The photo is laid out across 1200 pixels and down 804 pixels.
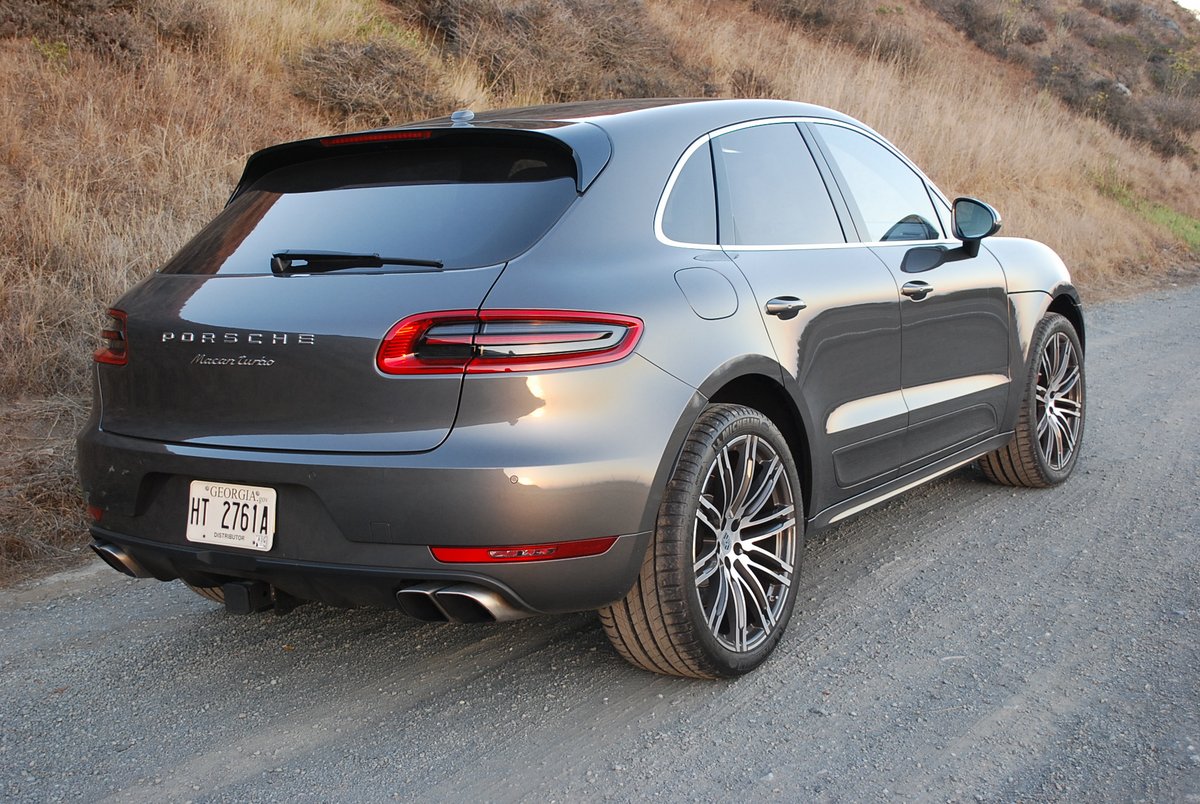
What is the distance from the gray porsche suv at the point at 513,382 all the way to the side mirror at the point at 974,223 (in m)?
0.78

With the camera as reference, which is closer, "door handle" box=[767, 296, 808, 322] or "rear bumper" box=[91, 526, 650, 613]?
"rear bumper" box=[91, 526, 650, 613]

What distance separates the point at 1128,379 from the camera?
8008mm

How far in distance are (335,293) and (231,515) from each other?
24.6 inches

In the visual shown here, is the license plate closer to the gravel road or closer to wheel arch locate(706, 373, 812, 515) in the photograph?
the gravel road

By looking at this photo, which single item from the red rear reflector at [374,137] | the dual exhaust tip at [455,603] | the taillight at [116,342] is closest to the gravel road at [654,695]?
the dual exhaust tip at [455,603]

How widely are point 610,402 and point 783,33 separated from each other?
60.3ft

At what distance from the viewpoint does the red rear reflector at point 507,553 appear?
275cm

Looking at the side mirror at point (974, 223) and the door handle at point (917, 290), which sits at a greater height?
the side mirror at point (974, 223)

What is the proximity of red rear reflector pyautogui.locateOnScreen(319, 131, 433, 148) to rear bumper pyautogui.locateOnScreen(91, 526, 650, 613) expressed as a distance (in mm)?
1203

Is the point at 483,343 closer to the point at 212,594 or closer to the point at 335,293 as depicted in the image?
the point at 335,293

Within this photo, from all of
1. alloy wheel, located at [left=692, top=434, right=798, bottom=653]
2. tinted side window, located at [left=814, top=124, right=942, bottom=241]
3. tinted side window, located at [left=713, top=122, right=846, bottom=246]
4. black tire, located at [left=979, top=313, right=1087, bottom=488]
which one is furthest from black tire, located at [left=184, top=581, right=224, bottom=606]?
black tire, located at [left=979, top=313, right=1087, bottom=488]

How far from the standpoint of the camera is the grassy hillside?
21.2 ft

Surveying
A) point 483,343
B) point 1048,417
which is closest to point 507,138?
point 483,343

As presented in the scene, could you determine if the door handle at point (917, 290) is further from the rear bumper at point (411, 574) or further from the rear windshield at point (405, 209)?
the rear bumper at point (411, 574)
